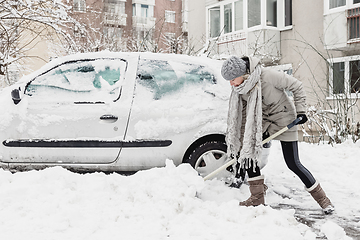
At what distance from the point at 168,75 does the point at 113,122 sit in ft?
2.84

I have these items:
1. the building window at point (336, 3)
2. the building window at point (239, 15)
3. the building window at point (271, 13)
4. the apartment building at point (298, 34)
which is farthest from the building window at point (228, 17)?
the building window at point (336, 3)

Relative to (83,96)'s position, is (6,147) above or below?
below

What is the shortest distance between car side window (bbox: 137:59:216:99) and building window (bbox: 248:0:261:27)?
11.9 metres

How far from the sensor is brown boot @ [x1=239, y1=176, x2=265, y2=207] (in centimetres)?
350

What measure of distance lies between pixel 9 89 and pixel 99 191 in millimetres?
1884

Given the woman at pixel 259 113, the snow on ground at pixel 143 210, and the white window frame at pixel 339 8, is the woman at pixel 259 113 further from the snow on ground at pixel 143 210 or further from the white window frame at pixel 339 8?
the white window frame at pixel 339 8

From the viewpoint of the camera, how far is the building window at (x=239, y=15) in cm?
1590

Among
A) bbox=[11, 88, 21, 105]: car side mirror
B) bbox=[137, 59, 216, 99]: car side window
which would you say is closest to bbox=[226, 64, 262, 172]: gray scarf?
bbox=[137, 59, 216, 99]: car side window

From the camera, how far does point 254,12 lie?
15.3m

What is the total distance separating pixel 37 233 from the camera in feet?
8.84

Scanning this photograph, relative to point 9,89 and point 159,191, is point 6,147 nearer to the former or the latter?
point 9,89

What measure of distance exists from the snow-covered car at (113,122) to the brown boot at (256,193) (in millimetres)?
648

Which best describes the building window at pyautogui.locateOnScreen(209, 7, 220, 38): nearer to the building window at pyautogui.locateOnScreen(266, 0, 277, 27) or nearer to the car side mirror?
the building window at pyautogui.locateOnScreen(266, 0, 277, 27)

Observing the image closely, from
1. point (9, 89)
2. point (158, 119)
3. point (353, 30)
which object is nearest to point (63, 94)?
point (9, 89)
